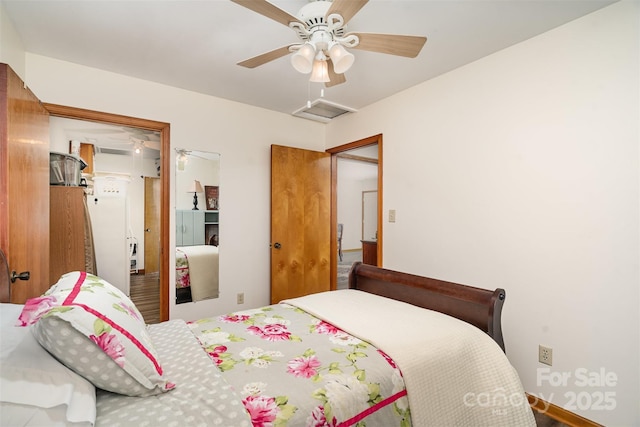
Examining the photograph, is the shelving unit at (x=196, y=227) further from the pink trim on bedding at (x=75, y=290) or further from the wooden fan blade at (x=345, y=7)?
the wooden fan blade at (x=345, y=7)

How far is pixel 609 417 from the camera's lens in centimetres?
175

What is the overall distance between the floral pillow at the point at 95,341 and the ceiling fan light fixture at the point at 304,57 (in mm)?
1387

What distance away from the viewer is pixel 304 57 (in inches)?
61.9

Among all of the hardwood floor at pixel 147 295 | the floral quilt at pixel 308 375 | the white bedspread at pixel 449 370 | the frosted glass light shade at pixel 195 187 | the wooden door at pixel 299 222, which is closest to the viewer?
the floral quilt at pixel 308 375

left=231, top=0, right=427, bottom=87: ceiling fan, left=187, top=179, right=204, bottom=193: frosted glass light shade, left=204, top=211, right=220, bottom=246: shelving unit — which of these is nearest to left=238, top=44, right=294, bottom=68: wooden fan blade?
left=231, top=0, right=427, bottom=87: ceiling fan

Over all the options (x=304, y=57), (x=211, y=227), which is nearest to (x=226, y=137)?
(x=211, y=227)

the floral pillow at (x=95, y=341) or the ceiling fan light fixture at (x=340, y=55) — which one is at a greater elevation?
the ceiling fan light fixture at (x=340, y=55)

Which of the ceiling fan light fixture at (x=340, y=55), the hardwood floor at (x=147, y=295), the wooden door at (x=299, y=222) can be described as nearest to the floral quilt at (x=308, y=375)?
the ceiling fan light fixture at (x=340, y=55)

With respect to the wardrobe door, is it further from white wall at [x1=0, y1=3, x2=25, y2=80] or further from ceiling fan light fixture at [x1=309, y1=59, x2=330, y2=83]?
ceiling fan light fixture at [x1=309, y1=59, x2=330, y2=83]

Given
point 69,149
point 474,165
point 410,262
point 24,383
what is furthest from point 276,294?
point 69,149

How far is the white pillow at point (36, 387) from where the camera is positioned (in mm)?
702

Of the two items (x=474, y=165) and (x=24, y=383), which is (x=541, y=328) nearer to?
(x=474, y=165)

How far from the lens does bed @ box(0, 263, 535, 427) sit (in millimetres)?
867

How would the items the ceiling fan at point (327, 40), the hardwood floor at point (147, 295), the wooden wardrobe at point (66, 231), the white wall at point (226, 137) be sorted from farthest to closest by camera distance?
the hardwood floor at point (147, 295), the wooden wardrobe at point (66, 231), the white wall at point (226, 137), the ceiling fan at point (327, 40)
